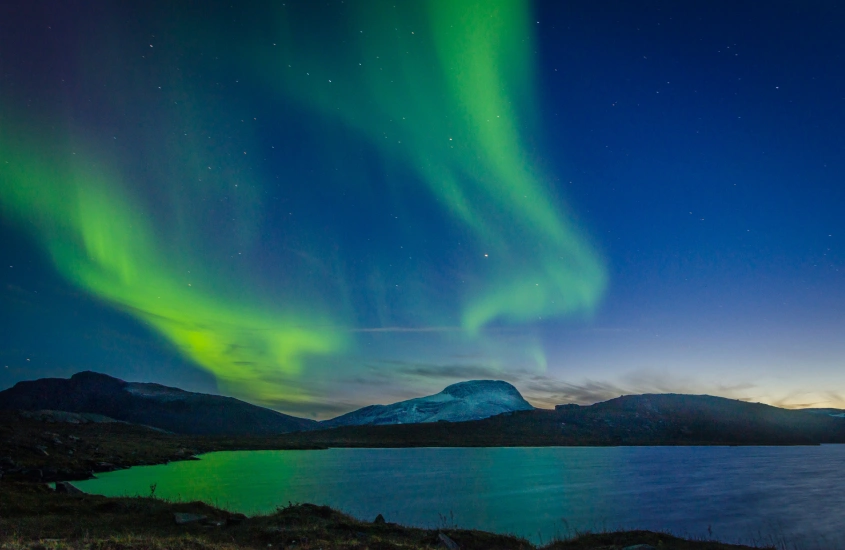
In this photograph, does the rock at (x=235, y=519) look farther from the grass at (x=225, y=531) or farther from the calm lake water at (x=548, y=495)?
the calm lake water at (x=548, y=495)

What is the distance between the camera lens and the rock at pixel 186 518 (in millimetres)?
24600

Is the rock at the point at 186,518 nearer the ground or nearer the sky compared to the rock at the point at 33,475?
nearer the ground

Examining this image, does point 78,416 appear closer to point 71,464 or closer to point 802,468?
point 71,464

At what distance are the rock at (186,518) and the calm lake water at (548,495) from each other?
431 inches

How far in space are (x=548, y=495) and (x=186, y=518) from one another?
114 feet

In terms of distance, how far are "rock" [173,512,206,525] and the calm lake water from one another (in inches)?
431

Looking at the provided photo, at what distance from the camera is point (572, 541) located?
81.5 ft

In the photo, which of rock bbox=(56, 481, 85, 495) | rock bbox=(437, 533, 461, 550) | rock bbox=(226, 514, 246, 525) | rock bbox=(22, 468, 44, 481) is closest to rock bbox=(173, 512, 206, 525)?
rock bbox=(226, 514, 246, 525)

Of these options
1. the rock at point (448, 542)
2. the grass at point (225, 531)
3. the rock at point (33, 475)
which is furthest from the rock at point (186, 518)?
the rock at point (33, 475)

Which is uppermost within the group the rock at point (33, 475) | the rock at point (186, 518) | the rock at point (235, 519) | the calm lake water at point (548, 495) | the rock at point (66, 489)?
the rock at point (33, 475)

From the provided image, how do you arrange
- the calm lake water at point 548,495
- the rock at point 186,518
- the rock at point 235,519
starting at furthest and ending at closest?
the calm lake water at point 548,495, the rock at point 235,519, the rock at point 186,518

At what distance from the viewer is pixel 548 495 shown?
48688mm

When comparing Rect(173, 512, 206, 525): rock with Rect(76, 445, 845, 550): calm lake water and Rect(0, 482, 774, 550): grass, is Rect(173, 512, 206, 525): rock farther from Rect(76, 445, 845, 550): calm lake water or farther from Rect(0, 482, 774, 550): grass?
Rect(76, 445, 845, 550): calm lake water

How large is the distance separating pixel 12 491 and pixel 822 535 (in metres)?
49.7
